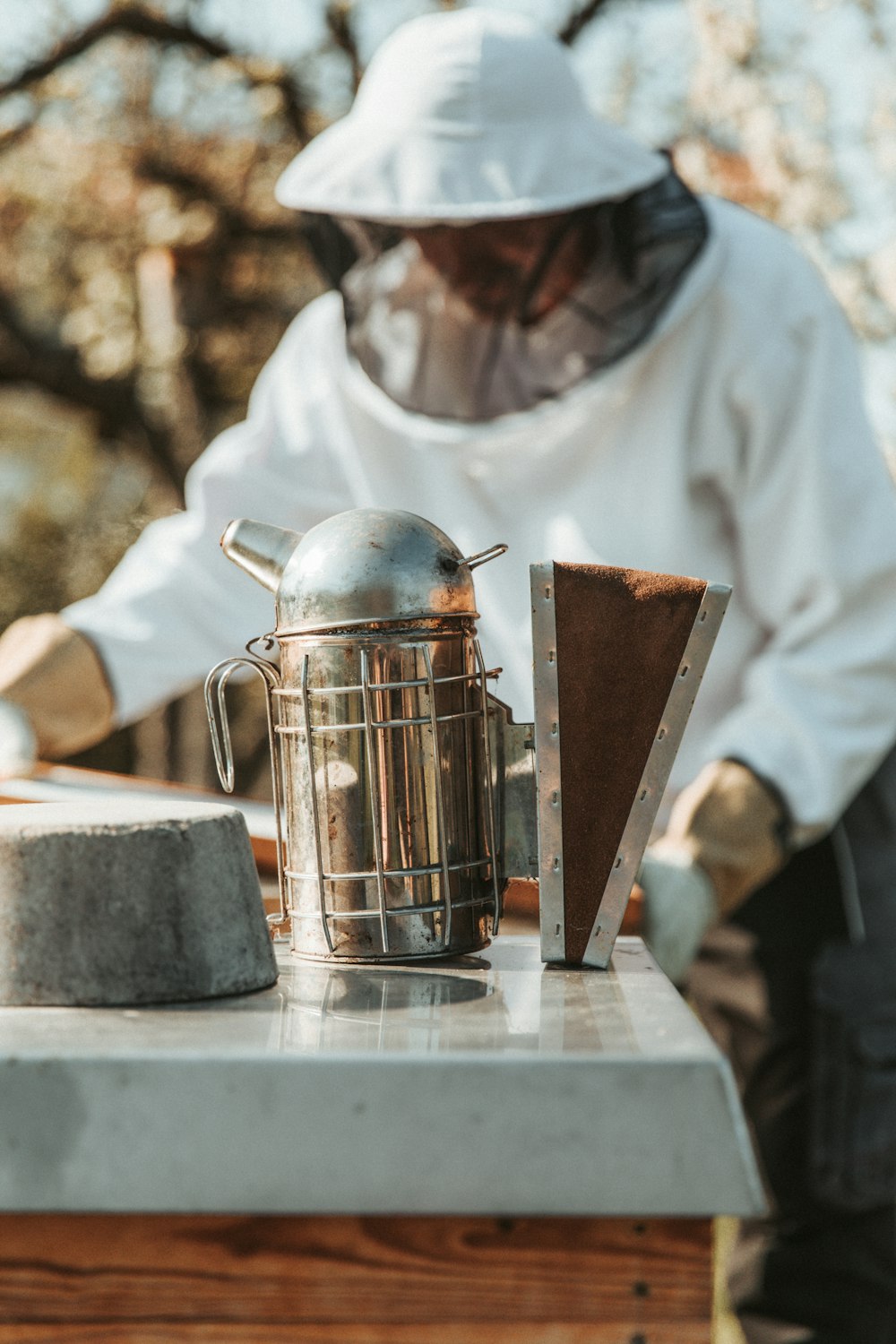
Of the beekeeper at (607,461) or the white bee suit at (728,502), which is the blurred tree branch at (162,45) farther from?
the white bee suit at (728,502)

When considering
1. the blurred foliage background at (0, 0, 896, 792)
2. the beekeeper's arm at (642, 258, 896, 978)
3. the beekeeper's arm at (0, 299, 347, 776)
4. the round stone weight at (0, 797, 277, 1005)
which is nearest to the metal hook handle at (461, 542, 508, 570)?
the round stone weight at (0, 797, 277, 1005)

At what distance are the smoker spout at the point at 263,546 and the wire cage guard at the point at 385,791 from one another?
3.7 inches

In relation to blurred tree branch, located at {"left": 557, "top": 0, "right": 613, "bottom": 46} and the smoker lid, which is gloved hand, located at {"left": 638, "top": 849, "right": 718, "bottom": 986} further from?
blurred tree branch, located at {"left": 557, "top": 0, "right": 613, "bottom": 46}

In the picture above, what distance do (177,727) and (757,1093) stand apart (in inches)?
165

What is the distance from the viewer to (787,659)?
6.70 ft

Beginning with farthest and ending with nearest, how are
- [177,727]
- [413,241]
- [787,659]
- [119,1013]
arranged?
[177,727] → [413,241] → [787,659] → [119,1013]

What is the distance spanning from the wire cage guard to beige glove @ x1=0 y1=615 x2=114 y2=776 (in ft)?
3.22

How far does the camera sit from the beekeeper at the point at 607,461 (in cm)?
191

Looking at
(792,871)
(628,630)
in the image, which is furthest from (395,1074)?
(792,871)

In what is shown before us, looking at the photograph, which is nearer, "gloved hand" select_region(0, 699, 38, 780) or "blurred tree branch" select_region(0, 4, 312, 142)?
"gloved hand" select_region(0, 699, 38, 780)

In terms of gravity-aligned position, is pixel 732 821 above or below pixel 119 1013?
below

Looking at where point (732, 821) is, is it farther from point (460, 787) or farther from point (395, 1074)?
point (395, 1074)

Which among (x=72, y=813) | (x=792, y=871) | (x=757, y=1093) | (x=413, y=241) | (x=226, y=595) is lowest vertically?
(x=757, y=1093)

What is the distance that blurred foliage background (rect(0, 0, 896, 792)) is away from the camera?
16.4 feet
